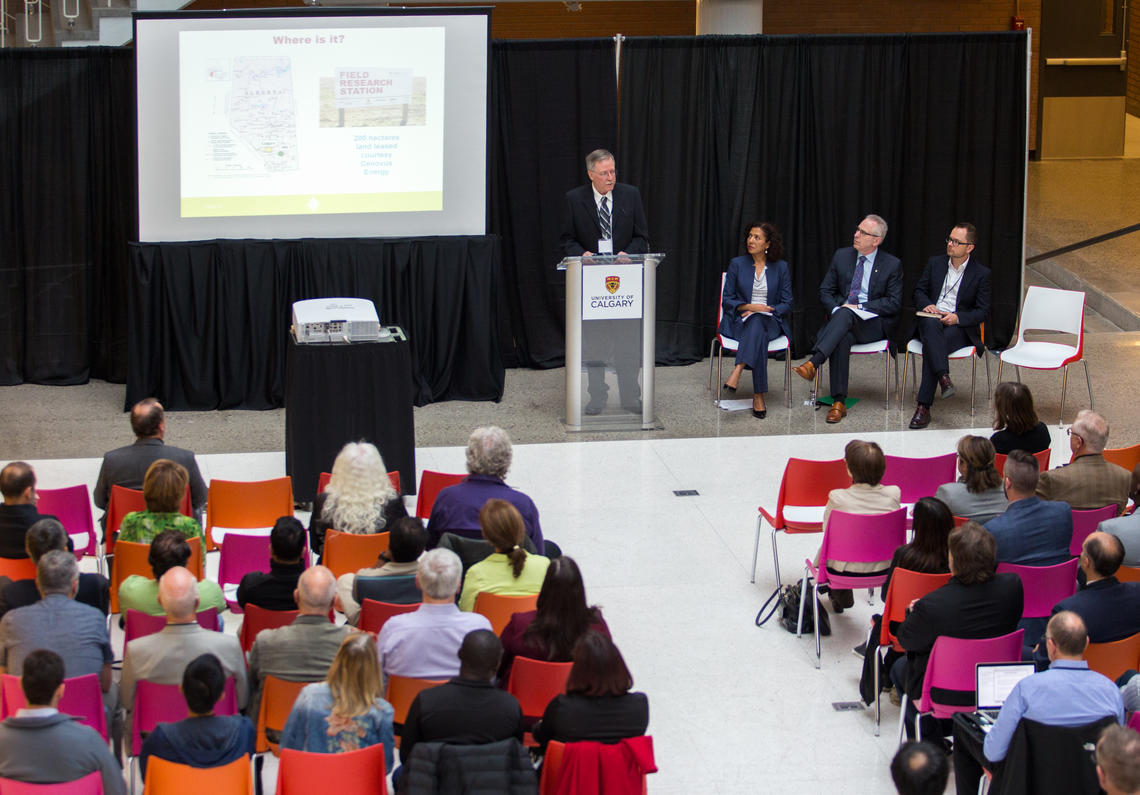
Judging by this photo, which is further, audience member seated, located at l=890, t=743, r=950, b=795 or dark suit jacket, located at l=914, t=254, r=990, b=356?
dark suit jacket, located at l=914, t=254, r=990, b=356

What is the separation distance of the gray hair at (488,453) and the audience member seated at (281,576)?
90 centimetres

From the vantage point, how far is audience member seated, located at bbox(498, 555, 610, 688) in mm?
4176

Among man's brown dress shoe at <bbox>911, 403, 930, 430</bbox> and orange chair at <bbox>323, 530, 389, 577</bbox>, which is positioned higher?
man's brown dress shoe at <bbox>911, 403, 930, 430</bbox>

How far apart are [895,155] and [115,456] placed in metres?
6.78

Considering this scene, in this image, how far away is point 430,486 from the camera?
240 inches

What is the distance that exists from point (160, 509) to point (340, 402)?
2.09 meters

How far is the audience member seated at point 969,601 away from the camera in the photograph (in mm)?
4457

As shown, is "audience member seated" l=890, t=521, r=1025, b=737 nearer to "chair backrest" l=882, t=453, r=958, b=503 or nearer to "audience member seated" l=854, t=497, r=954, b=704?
"audience member seated" l=854, t=497, r=954, b=704

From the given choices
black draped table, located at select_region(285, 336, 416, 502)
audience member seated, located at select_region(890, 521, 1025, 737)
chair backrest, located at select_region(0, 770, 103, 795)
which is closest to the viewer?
chair backrest, located at select_region(0, 770, 103, 795)

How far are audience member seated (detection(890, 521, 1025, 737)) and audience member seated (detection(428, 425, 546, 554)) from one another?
1.49 meters

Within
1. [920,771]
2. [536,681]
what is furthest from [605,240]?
[920,771]

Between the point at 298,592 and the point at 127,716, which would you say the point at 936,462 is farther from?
the point at 127,716

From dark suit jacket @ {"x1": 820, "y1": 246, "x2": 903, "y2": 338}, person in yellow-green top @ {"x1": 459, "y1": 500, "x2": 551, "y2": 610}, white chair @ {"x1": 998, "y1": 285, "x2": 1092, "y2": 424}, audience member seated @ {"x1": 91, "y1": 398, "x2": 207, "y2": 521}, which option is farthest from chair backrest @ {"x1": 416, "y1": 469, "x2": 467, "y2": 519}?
white chair @ {"x1": 998, "y1": 285, "x2": 1092, "y2": 424}

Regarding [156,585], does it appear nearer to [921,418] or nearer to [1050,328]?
[921,418]
